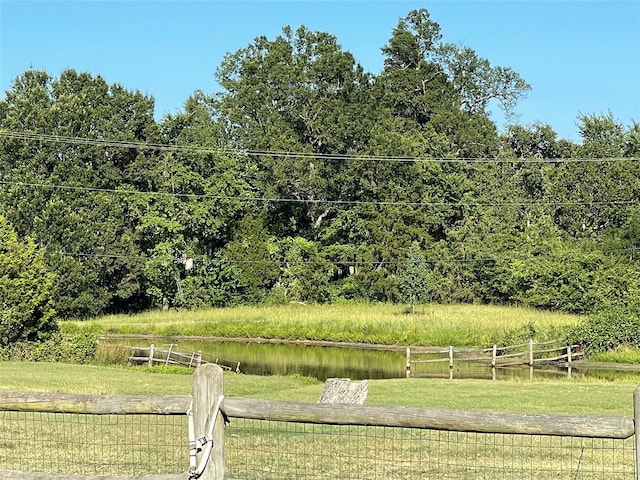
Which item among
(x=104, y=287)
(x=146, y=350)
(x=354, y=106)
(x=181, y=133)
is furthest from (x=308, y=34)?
(x=146, y=350)

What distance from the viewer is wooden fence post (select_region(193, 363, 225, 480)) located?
23.0 ft

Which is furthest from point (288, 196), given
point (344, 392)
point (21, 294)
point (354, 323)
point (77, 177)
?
point (344, 392)

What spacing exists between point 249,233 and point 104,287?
1064 centimetres

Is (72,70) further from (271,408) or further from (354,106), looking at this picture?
(271,408)

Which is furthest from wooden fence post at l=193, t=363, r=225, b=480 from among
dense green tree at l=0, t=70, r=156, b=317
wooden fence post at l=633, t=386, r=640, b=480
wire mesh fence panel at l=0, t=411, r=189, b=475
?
dense green tree at l=0, t=70, r=156, b=317

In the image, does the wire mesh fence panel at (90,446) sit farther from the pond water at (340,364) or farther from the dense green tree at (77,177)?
the dense green tree at (77,177)

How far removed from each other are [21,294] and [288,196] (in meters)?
34.1

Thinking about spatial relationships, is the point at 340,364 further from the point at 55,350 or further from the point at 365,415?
the point at 365,415

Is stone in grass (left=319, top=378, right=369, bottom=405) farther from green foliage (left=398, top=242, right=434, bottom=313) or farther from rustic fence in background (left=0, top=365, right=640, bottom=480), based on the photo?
green foliage (left=398, top=242, right=434, bottom=313)

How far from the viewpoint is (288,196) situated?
6875 cm

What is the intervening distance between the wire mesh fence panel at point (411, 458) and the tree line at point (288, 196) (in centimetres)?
4672

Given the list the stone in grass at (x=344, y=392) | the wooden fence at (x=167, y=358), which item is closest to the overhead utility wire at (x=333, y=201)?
the wooden fence at (x=167, y=358)

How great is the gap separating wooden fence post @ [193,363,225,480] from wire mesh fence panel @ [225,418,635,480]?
245 centimetres

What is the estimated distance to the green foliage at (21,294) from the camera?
119ft
